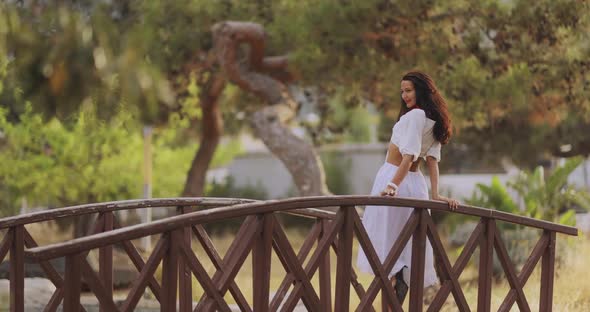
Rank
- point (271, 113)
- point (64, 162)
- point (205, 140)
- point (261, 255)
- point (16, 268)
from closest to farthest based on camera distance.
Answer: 1. point (261, 255)
2. point (16, 268)
3. point (271, 113)
4. point (64, 162)
5. point (205, 140)

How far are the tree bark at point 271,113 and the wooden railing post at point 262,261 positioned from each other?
706cm

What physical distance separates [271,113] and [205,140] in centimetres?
348

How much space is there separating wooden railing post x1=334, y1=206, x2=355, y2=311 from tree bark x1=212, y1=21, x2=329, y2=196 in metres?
6.70

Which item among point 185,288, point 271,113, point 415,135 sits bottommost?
point 185,288

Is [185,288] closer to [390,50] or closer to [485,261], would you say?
[485,261]

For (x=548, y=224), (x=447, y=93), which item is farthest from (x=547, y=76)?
(x=548, y=224)

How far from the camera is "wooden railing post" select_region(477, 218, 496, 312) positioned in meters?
5.83

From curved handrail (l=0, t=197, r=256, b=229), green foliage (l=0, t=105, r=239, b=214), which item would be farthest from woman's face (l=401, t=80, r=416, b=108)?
green foliage (l=0, t=105, r=239, b=214)

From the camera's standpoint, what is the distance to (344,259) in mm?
5301

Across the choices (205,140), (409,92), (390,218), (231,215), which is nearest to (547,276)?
(390,218)

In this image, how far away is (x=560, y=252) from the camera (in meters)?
12.1

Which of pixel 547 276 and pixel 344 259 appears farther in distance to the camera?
pixel 547 276

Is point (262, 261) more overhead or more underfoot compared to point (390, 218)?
more underfoot

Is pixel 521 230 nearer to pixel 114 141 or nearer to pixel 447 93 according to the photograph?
pixel 447 93
